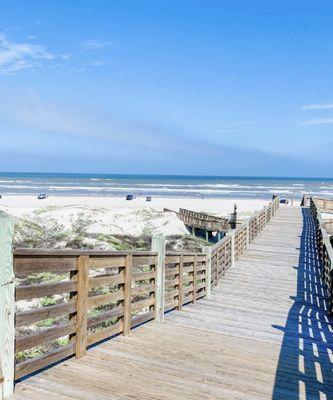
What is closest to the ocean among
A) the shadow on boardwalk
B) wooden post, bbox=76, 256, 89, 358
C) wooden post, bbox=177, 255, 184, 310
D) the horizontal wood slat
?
the shadow on boardwalk

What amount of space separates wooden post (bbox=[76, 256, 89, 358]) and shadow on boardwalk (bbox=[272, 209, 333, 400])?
196cm

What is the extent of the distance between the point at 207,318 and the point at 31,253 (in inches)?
179

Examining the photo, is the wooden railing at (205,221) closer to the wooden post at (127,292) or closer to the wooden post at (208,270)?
the wooden post at (208,270)

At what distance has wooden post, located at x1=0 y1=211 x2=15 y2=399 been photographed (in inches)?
135

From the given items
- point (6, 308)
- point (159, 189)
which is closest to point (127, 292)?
point (6, 308)

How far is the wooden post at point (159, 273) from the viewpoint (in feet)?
21.4

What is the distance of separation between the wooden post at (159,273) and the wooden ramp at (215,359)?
20 centimetres

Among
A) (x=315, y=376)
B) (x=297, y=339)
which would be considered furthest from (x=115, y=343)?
(x=297, y=339)

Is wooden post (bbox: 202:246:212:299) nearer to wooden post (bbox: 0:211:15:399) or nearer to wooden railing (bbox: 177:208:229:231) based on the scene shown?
wooden post (bbox: 0:211:15:399)

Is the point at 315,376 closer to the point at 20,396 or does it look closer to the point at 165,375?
the point at 165,375

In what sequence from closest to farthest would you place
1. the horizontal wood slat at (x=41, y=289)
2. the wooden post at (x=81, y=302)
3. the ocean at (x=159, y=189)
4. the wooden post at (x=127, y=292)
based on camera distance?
the horizontal wood slat at (x=41, y=289), the wooden post at (x=81, y=302), the wooden post at (x=127, y=292), the ocean at (x=159, y=189)

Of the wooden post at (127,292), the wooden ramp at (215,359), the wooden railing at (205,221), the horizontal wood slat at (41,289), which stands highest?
the horizontal wood slat at (41,289)

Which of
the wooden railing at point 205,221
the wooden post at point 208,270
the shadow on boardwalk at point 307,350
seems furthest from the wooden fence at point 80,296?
the wooden railing at point 205,221

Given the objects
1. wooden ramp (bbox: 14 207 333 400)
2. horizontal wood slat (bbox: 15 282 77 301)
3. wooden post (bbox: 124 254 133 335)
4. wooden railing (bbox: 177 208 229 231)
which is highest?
horizontal wood slat (bbox: 15 282 77 301)
